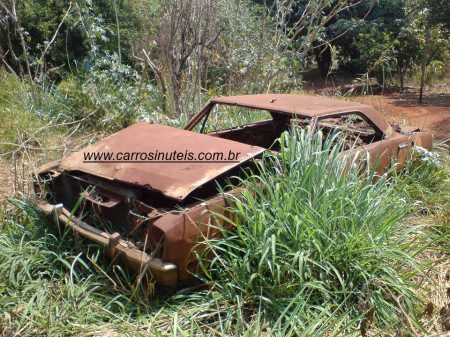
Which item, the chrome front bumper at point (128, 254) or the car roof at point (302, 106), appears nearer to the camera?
the chrome front bumper at point (128, 254)

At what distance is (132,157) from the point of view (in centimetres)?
338

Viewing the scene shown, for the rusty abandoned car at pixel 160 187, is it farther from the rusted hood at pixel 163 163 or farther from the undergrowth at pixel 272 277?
the undergrowth at pixel 272 277

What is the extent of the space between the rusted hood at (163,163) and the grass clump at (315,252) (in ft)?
0.87

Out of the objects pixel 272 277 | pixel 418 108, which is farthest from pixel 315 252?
pixel 418 108

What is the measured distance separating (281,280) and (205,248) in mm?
519

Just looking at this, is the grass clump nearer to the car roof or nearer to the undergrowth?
the undergrowth

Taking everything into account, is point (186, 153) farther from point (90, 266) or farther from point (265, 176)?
point (90, 266)

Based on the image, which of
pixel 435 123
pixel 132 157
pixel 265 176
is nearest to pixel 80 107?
pixel 132 157

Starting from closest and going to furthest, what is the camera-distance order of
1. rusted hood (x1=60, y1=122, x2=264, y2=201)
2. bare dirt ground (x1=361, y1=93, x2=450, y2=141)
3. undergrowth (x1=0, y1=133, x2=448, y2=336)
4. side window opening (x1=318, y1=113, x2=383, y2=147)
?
undergrowth (x1=0, y1=133, x2=448, y2=336)
rusted hood (x1=60, y1=122, x2=264, y2=201)
side window opening (x1=318, y1=113, x2=383, y2=147)
bare dirt ground (x1=361, y1=93, x2=450, y2=141)

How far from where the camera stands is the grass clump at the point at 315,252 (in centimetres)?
274

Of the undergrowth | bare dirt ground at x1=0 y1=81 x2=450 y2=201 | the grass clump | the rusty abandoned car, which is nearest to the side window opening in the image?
the rusty abandoned car

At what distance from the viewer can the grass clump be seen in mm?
2744

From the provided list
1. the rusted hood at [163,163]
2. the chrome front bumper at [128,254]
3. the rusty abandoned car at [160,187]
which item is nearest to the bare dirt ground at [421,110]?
the rusty abandoned car at [160,187]

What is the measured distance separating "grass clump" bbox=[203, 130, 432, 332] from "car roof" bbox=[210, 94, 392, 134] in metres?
0.77
